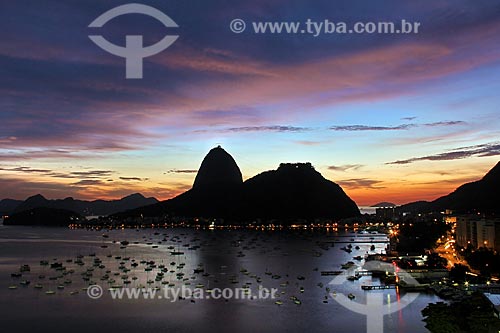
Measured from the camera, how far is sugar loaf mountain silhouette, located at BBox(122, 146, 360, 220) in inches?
3774

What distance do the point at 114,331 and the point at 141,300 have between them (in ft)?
16.3

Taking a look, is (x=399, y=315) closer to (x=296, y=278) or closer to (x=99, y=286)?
(x=296, y=278)

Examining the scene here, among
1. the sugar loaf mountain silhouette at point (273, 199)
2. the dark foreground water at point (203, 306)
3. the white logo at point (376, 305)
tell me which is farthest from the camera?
the sugar loaf mountain silhouette at point (273, 199)

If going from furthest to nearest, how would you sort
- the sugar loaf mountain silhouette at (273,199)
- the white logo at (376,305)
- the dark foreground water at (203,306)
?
the sugar loaf mountain silhouette at (273,199) < the white logo at (376,305) < the dark foreground water at (203,306)

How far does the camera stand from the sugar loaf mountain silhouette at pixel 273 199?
95.9 metres

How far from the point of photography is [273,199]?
3880 inches

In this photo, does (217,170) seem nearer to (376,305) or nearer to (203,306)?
(203,306)

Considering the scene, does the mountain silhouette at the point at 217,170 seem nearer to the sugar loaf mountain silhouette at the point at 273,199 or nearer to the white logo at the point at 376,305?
the sugar loaf mountain silhouette at the point at 273,199

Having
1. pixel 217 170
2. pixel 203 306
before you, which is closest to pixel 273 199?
pixel 217 170

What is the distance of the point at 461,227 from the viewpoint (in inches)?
1432

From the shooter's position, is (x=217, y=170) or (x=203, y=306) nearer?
(x=203, y=306)

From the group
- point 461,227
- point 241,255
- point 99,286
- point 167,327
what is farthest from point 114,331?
point 461,227

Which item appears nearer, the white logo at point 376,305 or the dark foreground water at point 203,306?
the dark foreground water at point 203,306

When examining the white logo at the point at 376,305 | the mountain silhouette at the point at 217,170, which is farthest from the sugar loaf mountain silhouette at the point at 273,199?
the white logo at the point at 376,305
